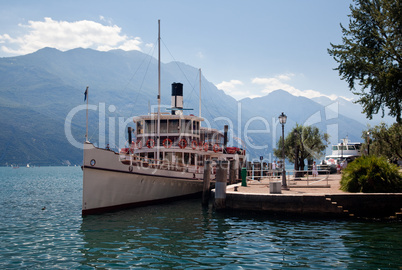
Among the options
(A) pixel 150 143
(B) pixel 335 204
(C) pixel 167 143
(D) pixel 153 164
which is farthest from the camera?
(A) pixel 150 143

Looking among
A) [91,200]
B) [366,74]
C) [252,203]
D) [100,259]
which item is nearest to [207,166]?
[252,203]

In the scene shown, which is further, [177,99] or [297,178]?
[177,99]

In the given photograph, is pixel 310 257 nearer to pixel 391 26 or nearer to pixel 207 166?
pixel 207 166

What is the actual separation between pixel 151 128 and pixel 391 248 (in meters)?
21.0

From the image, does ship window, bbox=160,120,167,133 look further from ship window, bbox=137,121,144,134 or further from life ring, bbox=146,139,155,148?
ship window, bbox=137,121,144,134

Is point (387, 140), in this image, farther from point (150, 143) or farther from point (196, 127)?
point (150, 143)

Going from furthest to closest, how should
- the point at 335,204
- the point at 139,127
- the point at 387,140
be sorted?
the point at 387,140 < the point at 139,127 < the point at 335,204

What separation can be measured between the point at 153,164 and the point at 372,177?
496 inches

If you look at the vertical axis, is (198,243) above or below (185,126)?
below

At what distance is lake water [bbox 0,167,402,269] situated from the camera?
10.2m

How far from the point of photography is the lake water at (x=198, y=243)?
10195mm

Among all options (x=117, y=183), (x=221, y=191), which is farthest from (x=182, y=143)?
(x=221, y=191)

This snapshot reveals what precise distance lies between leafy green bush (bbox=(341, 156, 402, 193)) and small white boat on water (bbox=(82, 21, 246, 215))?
10.1 meters

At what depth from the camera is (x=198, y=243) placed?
12.6 m
